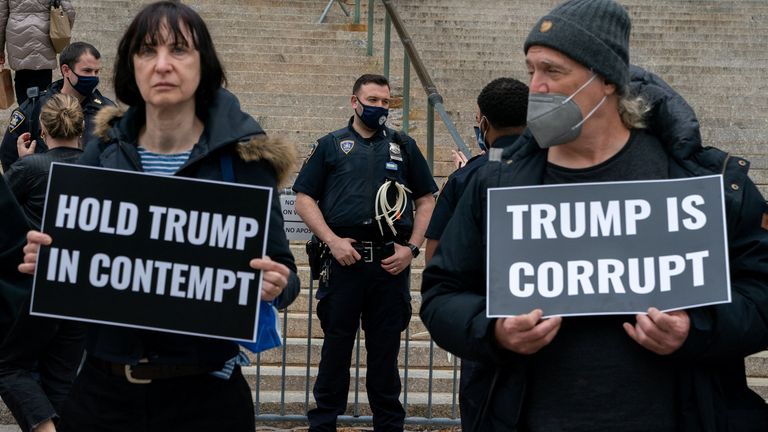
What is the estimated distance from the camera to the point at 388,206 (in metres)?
6.33

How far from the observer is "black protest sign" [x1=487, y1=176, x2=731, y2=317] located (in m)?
2.82

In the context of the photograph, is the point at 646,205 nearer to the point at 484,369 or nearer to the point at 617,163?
the point at 617,163

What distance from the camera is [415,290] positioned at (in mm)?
8234

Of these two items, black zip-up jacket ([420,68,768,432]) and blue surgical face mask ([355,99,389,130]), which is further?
blue surgical face mask ([355,99,389,130])

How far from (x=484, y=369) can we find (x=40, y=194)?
3.10 metres

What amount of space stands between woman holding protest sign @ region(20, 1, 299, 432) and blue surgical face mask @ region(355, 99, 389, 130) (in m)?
3.19

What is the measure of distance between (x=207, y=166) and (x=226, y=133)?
0.12m

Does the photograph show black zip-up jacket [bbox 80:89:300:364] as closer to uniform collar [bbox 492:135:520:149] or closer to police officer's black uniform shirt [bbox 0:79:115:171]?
uniform collar [bbox 492:135:520:149]

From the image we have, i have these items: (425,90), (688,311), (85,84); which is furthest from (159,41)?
(425,90)

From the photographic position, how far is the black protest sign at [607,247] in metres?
2.82

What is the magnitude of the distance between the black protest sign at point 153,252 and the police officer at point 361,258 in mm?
3163

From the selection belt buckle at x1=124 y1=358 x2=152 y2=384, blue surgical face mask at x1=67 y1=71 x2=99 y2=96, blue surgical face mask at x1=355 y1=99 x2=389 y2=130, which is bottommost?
belt buckle at x1=124 y1=358 x2=152 y2=384

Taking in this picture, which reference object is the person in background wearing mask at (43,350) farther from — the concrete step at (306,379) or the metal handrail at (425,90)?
the metal handrail at (425,90)

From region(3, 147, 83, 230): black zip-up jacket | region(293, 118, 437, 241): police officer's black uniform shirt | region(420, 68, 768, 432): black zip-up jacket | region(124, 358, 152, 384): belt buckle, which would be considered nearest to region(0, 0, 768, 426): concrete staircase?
region(293, 118, 437, 241): police officer's black uniform shirt
